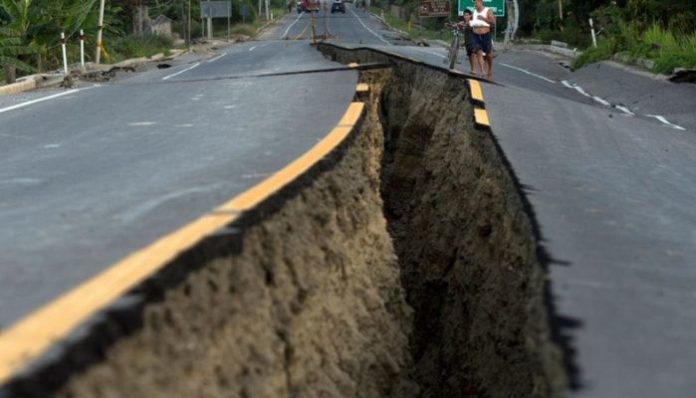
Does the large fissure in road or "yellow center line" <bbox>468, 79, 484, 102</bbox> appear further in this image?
"yellow center line" <bbox>468, 79, 484, 102</bbox>

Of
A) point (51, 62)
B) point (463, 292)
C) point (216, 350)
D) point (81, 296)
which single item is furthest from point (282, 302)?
point (51, 62)

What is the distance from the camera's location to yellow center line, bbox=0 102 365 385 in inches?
110

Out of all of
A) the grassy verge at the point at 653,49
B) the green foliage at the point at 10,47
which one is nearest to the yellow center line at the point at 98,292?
the grassy verge at the point at 653,49

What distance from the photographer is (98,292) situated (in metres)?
3.32

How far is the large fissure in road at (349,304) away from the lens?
3.12 metres

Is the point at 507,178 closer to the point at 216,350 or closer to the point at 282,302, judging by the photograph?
the point at 282,302

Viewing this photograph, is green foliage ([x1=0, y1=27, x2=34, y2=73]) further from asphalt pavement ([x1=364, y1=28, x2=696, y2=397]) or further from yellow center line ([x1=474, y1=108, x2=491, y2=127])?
yellow center line ([x1=474, y1=108, x2=491, y2=127])

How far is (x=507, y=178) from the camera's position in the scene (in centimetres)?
737

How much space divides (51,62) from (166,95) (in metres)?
19.2

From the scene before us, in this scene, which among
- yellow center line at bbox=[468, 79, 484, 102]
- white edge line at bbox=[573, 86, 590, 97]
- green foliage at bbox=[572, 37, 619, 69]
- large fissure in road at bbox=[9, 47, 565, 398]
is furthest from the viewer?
green foliage at bbox=[572, 37, 619, 69]

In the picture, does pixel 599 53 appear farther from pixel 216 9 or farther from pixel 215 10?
pixel 216 9

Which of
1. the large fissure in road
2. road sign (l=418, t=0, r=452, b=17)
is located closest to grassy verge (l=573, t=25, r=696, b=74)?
the large fissure in road

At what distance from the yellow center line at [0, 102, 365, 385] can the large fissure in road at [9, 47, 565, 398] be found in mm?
81

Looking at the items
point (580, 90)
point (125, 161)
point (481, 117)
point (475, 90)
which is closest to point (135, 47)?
point (580, 90)
